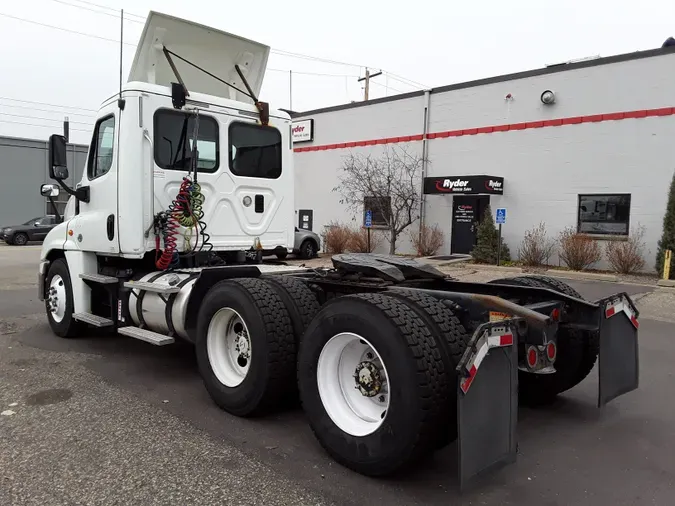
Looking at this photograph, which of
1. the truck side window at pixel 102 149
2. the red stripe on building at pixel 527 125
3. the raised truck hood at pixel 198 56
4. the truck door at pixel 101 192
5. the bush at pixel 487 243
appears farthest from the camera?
the bush at pixel 487 243

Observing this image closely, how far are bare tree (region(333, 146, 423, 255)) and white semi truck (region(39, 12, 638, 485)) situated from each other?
43.1 ft

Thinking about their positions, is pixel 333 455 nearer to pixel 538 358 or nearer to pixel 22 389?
pixel 538 358

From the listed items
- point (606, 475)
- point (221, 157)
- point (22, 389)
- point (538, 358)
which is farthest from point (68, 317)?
point (606, 475)

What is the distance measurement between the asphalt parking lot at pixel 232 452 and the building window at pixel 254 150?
2389 mm

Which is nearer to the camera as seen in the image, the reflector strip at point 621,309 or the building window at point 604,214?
the reflector strip at point 621,309

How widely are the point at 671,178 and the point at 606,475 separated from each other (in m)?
13.7

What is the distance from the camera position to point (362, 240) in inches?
813

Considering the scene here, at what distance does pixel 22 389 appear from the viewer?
197 inches

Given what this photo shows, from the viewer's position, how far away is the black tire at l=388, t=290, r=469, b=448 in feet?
10.1

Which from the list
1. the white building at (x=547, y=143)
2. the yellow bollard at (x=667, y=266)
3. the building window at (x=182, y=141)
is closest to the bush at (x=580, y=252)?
the white building at (x=547, y=143)

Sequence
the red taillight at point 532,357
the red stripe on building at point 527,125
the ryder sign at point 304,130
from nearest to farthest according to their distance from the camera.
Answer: the red taillight at point 532,357
the red stripe on building at point 527,125
the ryder sign at point 304,130

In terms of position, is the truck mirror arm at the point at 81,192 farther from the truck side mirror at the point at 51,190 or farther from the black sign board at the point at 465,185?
the black sign board at the point at 465,185

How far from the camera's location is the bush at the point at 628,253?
1455 centimetres

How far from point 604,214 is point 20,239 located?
27.3 m
